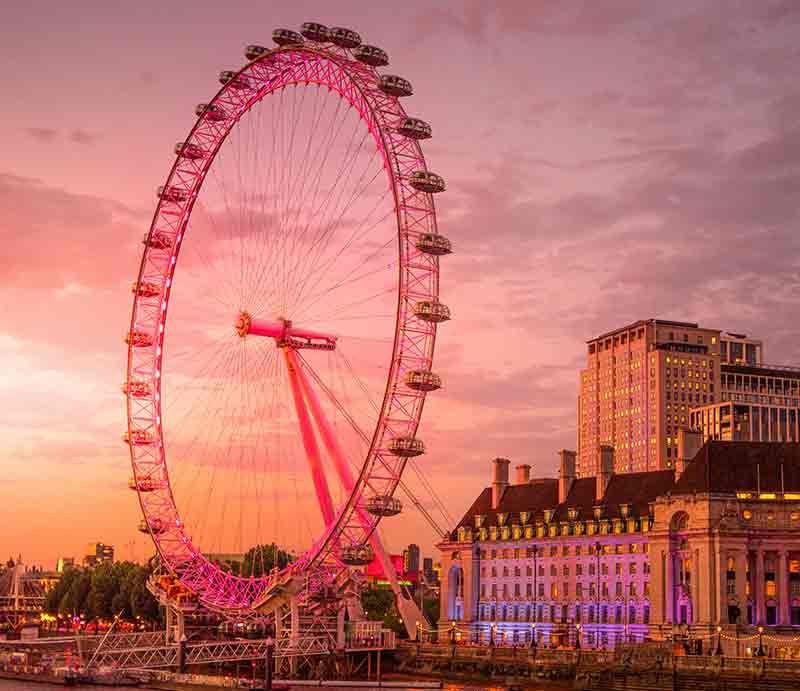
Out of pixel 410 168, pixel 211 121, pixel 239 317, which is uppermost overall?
pixel 211 121

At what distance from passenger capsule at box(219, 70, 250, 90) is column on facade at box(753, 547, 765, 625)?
5286cm

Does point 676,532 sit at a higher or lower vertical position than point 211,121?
lower

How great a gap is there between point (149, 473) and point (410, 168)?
3195cm

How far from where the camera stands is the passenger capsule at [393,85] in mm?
78500

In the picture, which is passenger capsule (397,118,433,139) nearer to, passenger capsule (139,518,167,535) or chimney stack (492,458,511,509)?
passenger capsule (139,518,167,535)

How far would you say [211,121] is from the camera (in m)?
90.8

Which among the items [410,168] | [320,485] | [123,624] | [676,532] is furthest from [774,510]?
[123,624]

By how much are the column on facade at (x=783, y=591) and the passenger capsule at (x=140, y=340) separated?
167 feet

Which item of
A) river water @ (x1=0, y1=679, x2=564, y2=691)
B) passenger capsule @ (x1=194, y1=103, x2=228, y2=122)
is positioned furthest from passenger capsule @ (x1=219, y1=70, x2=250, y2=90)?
river water @ (x1=0, y1=679, x2=564, y2=691)

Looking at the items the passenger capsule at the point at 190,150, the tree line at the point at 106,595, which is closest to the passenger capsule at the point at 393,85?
the passenger capsule at the point at 190,150

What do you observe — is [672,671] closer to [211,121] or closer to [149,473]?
[149,473]

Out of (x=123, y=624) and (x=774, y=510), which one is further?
(x=123, y=624)

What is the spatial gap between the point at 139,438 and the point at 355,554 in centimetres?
2113

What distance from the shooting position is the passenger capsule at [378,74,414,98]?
78500 millimetres
